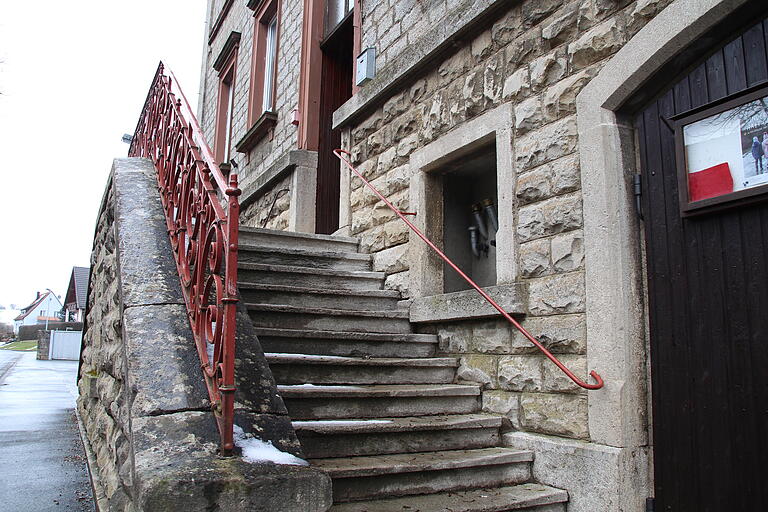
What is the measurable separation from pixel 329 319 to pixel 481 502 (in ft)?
5.78

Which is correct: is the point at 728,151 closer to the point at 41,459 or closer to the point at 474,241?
the point at 474,241

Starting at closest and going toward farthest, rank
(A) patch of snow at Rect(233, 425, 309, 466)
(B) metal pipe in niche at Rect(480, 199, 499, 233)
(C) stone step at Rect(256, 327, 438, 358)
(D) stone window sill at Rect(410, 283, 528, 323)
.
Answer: (A) patch of snow at Rect(233, 425, 309, 466), (D) stone window sill at Rect(410, 283, 528, 323), (C) stone step at Rect(256, 327, 438, 358), (B) metal pipe in niche at Rect(480, 199, 499, 233)

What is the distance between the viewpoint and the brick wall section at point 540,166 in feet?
10.7

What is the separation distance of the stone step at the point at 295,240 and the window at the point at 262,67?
3.82 metres

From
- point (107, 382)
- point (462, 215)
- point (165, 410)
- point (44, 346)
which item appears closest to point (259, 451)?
point (165, 410)

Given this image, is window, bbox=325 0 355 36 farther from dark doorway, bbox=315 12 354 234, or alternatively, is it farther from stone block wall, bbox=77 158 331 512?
stone block wall, bbox=77 158 331 512

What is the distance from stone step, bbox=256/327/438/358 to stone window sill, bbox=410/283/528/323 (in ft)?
0.64

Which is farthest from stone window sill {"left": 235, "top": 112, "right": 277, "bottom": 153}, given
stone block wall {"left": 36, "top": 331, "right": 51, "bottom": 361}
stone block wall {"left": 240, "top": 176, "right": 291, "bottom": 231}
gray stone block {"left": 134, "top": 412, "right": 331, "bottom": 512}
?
stone block wall {"left": 36, "top": 331, "right": 51, "bottom": 361}

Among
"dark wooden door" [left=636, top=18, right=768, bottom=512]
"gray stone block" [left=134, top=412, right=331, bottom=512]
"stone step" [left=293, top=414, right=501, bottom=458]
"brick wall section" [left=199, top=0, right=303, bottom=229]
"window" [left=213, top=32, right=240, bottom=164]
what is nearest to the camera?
A: "gray stone block" [left=134, top=412, right=331, bottom=512]

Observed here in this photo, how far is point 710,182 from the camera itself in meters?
2.79

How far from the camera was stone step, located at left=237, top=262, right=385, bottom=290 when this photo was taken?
A: 446cm

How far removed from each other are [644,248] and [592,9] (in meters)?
1.37

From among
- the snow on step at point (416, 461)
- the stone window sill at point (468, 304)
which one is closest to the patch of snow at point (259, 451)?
the snow on step at point (416, 461)

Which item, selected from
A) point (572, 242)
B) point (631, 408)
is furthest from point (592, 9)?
point (631, 408)
